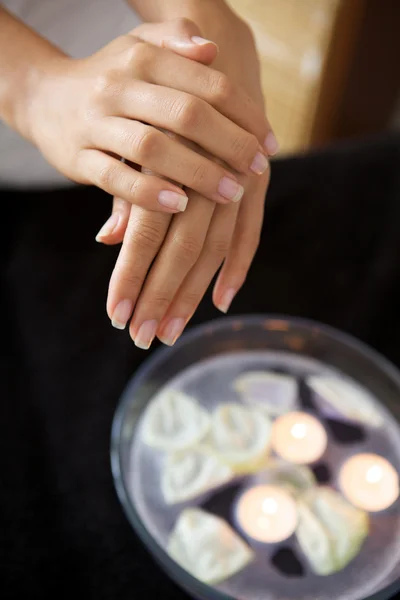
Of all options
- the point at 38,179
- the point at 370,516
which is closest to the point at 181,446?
the point at 370,516

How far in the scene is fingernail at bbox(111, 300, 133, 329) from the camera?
0.52m

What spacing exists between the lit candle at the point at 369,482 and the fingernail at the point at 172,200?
0.35 m

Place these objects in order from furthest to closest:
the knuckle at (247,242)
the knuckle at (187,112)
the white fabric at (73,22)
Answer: the white fabric at (73,22), the knuckle at (247,242), the knuckle at (187,112)

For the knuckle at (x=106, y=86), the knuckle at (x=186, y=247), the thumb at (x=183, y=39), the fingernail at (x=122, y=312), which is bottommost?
the fingernail at (x=122, y=312)

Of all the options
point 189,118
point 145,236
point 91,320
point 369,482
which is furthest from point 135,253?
point 369,482

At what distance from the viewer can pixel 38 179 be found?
838 mm

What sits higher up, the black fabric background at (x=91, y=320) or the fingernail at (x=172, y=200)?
→ the fingernail at (x=172, y=200)

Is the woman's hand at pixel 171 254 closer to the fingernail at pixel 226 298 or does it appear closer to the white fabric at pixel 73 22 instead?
the fingernail at pixel 226 298

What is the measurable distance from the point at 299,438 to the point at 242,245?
0.23 m

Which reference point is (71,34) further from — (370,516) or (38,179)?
(370,516)

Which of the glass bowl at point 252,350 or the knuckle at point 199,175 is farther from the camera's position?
the glass bowl at point 252,350

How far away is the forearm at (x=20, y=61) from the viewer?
1.84 ft

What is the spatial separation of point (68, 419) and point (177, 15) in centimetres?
45

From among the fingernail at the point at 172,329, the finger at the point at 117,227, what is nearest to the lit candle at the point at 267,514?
the fingernail at the point at 172,329
